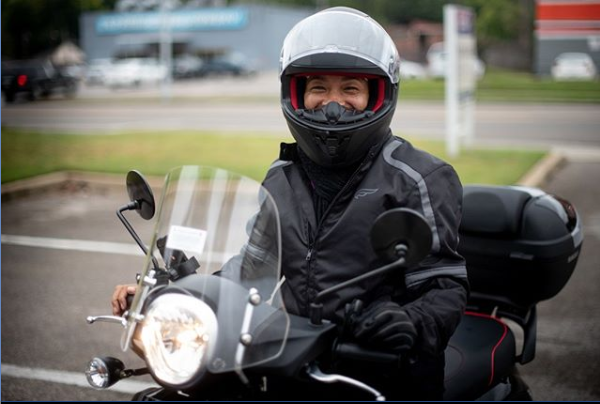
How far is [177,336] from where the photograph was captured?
1643 mm

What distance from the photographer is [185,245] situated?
5.94ft

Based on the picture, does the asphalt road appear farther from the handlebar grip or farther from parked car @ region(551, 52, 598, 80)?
parked car @ region(551, 52, 598, 80)

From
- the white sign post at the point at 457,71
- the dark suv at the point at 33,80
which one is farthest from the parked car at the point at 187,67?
the white sign post at the point at 457,71

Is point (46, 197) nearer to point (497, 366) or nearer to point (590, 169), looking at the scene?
point (590, 169)

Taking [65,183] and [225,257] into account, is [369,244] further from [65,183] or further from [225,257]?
[65,183]

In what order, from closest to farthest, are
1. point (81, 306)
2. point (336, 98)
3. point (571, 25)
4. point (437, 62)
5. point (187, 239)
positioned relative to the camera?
point (187, 239), point (336, 98), point (81, 306), point (571, 25), point (437, 62)

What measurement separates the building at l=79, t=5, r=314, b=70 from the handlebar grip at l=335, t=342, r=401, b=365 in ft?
154

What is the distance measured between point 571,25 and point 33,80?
54.6ft

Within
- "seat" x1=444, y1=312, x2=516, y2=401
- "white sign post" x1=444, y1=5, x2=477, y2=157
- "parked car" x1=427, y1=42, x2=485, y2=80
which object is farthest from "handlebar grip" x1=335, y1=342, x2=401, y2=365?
"parked car" x1=427, y1=42, x2=485, y2=80

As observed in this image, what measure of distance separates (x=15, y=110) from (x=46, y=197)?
11233mm

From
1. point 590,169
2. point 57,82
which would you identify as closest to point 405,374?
point 590,169

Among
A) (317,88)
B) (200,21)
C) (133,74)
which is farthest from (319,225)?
(200,21)

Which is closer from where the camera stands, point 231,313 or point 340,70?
point 231,313

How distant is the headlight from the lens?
1.60 m
